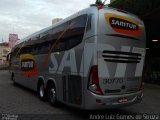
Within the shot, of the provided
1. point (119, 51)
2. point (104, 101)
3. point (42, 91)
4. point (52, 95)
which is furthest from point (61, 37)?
point (104, 101)

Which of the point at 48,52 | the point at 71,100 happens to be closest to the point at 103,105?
the point at 71,100

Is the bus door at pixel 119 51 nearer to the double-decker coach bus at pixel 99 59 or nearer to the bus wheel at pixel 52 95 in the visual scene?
the double-decker coach bus at pixel 99 59

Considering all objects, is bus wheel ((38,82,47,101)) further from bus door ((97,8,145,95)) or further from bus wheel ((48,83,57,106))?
bus door ((97,8,145,95))

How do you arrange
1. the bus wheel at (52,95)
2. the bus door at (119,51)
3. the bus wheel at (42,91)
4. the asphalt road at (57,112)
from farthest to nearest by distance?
the bus wheel at (42,91) < the bus wheel at (52,95) < the asphalt road at (57,112) < the bus door at (119,51)

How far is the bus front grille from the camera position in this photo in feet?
28.7

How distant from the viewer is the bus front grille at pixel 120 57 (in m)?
8.76

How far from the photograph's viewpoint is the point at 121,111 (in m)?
10.5

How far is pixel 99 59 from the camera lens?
859cm

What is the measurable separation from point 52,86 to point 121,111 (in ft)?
9.47

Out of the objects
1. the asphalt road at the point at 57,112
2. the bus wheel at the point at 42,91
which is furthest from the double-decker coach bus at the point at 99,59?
the bus wheel at the point at 42,91

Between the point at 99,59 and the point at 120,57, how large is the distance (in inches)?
34.7

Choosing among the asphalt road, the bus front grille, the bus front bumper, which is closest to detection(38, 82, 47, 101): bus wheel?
the asphalt road

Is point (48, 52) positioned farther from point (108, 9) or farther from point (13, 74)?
point (13, 74)

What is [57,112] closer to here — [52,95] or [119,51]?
[52,95]
